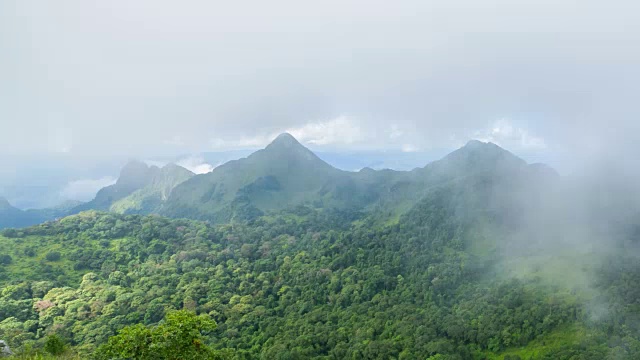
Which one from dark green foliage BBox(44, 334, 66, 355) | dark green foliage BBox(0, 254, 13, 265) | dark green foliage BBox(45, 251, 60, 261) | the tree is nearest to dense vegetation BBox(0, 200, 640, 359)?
dark green foliage BBox(45, 251, 60, 261)

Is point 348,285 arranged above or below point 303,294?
above

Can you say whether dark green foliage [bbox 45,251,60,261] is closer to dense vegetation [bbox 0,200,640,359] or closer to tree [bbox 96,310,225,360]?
dense vegetation [bbox 0,200,640,359]

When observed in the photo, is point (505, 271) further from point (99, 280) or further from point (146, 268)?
point (99, 280)

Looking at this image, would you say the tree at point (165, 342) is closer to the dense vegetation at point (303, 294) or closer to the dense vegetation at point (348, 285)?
the dense vegetation at point (348, 285)

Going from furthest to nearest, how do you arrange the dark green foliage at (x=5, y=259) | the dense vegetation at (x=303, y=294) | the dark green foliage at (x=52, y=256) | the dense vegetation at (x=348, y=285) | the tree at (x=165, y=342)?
the dark green foliage at (x=52, y=256) < the dark green foliage at (x=5, y=259) < the dense vegetation at (x=303, y=294) < the dense vegetation at (x=348, y=285) < the tree at (x=165, y=342)

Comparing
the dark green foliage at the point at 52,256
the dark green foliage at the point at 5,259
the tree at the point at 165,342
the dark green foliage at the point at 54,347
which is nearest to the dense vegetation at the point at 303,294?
the dark green foliage at the point at 52,256

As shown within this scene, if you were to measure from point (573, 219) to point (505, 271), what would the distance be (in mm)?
47903

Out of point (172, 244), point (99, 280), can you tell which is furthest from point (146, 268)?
point (172, 244)

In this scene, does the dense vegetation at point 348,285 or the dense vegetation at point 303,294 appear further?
the dense vegetation at point 303,294

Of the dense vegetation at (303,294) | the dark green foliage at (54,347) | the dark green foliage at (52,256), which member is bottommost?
the dense vegetation at (303,294)

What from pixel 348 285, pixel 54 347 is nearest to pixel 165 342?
pixel 54 347

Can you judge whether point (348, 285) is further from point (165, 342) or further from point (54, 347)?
point (165, 342)

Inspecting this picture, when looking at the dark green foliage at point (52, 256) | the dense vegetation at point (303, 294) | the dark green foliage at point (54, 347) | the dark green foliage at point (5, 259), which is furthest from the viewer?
the dark green foliage at point (52, 256)

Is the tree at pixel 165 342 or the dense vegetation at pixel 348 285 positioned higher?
the tree at pixel 165 342
